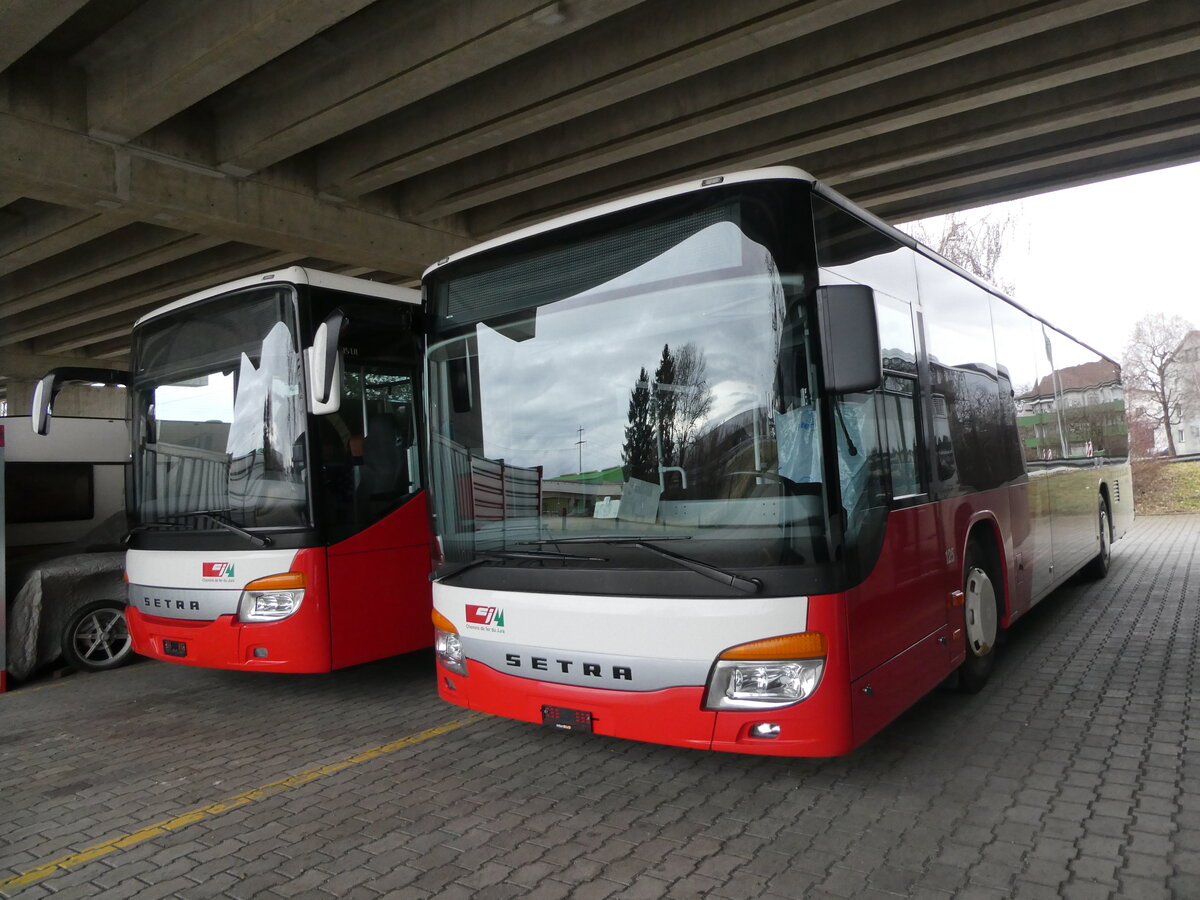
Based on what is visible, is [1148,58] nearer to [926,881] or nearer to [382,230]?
[926,881]

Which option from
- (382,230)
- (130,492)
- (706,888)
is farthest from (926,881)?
(382,230)

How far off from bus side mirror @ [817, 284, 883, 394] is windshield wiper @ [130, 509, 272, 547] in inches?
158

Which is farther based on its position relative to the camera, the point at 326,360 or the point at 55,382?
the point at 55,382

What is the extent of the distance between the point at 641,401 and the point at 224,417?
11.6 feet

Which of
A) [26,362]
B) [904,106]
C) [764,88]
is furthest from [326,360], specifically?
[26,362]

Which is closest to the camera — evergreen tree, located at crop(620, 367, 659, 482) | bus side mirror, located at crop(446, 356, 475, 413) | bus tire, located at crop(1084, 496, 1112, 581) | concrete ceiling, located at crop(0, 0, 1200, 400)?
evergreen tree, located at crop(620, 367, 659, 482)

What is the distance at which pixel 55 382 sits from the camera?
22.4 feet

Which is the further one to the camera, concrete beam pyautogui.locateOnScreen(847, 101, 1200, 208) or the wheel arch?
concrete beam pyautogui.locateOnScreen(847, 101, 1200, 208)

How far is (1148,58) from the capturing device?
27.3 ft

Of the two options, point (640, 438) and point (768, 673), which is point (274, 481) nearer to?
point (640, 438)

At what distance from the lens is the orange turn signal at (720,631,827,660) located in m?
3.74

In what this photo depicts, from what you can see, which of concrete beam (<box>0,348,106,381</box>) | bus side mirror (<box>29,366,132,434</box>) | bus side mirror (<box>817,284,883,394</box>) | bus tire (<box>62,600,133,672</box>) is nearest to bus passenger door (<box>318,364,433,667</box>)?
bus side mirror (<box>29,366,132,434</box>)

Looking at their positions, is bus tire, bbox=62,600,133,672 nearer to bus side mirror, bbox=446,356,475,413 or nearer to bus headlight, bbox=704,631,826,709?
bus side mirror, bbox=446,356,475,413

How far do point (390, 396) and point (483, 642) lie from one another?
266 centimetres
